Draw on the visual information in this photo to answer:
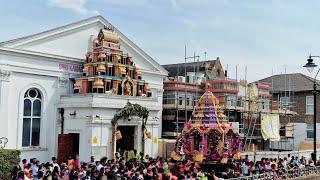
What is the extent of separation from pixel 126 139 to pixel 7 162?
31.3 ft

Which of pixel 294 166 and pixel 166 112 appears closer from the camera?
pixel 294 166

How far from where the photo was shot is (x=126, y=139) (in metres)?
27.3

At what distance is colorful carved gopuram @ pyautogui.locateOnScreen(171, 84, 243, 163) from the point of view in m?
22.4

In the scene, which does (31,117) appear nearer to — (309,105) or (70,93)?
(70,93)

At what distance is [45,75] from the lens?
25.2m

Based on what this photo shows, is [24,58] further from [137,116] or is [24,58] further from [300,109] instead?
[300,109]

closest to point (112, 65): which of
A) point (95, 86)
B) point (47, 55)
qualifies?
point (95, 86)

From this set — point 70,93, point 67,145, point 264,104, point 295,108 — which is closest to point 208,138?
point 67,145

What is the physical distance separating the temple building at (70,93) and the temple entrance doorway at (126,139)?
0.20ft

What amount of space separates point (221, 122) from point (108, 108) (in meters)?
6.13

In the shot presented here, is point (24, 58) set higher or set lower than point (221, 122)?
higher

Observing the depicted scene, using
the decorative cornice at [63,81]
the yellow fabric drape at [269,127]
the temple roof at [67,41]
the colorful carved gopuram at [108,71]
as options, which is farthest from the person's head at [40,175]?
the yellow fabric drape at [269,127]

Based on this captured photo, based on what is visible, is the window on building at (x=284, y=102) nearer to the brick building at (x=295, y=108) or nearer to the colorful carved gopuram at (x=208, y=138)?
the brick building at (x=295, y=108)

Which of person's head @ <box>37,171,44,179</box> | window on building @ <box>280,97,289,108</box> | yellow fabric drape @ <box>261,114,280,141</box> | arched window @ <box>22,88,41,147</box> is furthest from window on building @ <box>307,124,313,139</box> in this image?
person's head @ <box>37,171,44,179</box>
